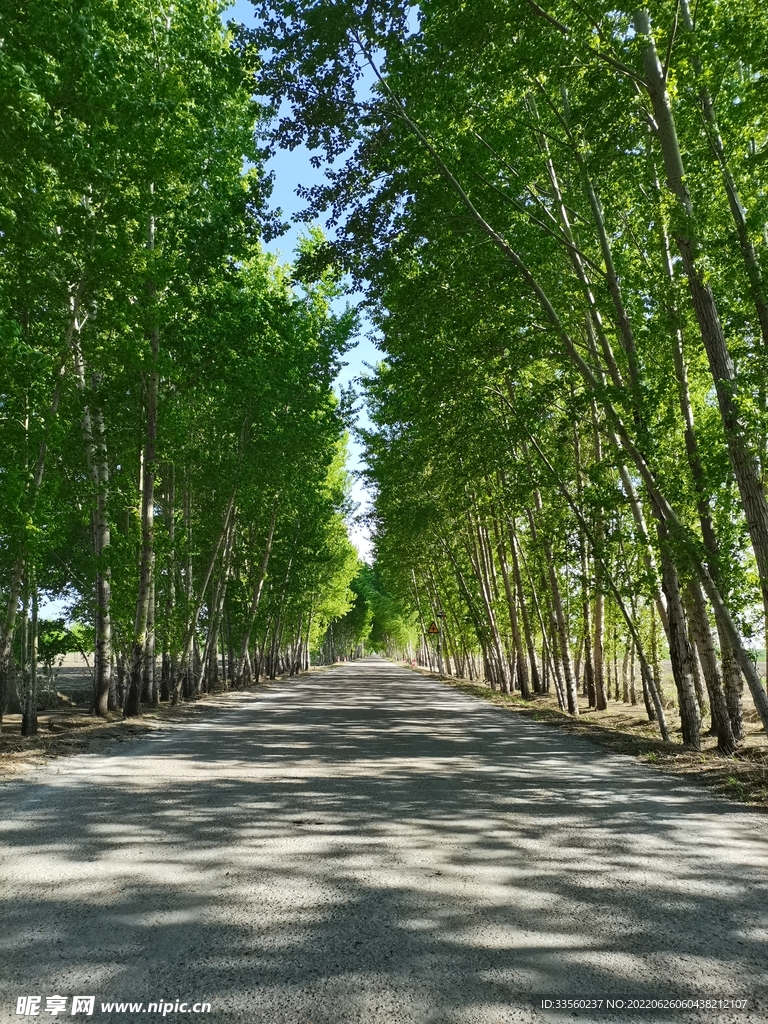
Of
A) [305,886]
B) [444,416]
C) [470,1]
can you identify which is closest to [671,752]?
[305,886]

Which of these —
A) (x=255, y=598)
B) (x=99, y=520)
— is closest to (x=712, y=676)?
(x=99, y=520)

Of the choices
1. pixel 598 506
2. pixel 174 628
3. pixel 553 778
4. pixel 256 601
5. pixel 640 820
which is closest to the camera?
pixel 640 820

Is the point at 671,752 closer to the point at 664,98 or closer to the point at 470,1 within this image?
the point at 664,98

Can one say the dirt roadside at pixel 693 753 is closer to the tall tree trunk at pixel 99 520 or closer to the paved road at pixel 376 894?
the paved road at pixel 376 894

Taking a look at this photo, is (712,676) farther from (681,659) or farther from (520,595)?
(520,595)

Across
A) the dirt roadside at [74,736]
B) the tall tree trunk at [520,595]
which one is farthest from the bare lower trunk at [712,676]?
the tall tree trunk at [520,595]

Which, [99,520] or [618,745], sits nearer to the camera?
[618,745]

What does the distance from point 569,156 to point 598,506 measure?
5.68 m

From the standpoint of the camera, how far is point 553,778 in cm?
792

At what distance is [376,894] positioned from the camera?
13.3ft

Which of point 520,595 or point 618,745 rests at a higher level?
point 520,595

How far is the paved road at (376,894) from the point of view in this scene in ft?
9.62

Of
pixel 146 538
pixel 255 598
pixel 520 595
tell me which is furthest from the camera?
pixel 255 598

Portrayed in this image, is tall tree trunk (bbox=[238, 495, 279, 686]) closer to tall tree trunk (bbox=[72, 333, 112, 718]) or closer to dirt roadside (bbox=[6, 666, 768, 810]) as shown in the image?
dirt roadside (bbox=[6, 666, 768, 810])
